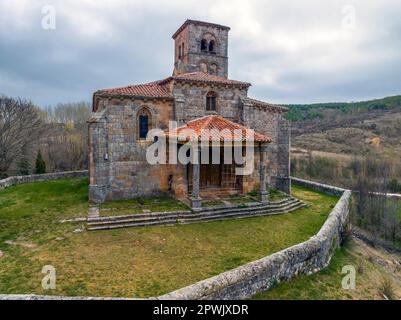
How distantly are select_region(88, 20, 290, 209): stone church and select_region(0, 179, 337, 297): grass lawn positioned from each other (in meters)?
2.26

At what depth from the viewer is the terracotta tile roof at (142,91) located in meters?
15.3

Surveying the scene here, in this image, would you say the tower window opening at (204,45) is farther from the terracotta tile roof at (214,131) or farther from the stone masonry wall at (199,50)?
the terracotta tile roof at (214,131)

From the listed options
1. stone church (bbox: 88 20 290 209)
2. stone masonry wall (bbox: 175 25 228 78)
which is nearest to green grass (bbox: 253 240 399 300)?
stone church (bbox: 88 20 290 209)

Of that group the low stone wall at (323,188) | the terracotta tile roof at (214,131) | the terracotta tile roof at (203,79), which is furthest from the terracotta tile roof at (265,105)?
the low stone wall at (323,188)

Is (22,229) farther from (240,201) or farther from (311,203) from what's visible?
(311,203)

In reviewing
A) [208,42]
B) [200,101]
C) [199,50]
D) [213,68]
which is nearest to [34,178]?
[200,101]

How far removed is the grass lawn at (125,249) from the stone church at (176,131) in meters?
2.26

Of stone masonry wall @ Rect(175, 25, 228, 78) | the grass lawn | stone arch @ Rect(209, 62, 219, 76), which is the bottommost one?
the grass lawn

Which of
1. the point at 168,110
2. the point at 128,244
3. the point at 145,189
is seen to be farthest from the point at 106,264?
the point at 168,110

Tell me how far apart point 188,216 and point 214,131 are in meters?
4.38

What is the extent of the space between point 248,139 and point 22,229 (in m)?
10.5

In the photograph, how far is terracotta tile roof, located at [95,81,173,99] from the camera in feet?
50.3

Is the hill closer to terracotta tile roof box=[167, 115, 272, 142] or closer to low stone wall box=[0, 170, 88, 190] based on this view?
terracotta tile roof box=[167, 115, 272, 142]

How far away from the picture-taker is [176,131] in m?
15.7
